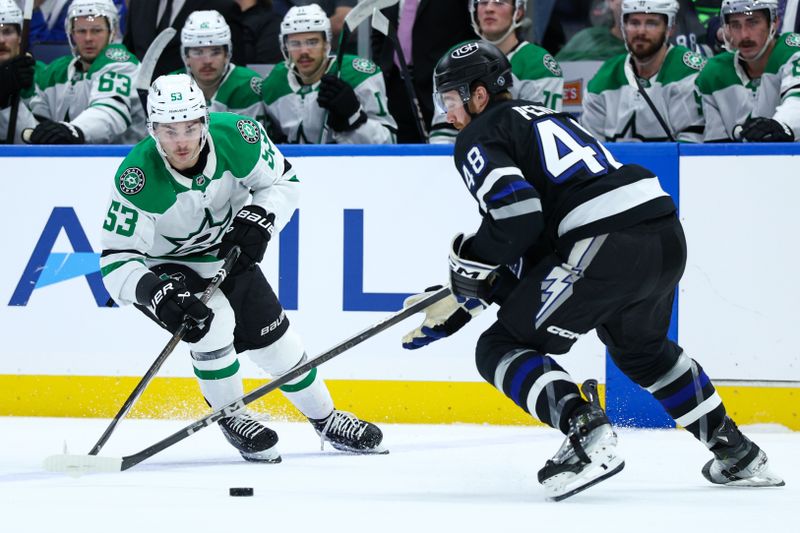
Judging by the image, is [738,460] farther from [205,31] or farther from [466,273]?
[205,31]

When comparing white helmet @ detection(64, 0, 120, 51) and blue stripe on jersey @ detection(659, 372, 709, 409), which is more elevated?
white helmet @ detection(64, 0, 120, 51)

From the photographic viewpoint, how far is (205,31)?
564 cm

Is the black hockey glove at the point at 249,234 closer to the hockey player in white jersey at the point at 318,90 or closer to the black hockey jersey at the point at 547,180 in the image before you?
the black hockey jersey at the point at 547,180

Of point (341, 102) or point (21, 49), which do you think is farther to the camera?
point (21, 49)

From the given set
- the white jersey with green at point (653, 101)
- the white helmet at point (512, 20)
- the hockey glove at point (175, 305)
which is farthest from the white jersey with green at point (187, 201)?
the white jersey with green at point (653, 101)

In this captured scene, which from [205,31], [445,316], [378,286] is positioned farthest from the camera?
[205,31]

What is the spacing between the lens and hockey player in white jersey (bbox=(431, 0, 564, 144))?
17.4 feet

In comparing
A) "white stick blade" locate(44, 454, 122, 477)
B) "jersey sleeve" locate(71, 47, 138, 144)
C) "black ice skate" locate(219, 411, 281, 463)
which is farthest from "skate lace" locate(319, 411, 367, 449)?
"jersey sleeve" locate(71, 47, 138, 144)

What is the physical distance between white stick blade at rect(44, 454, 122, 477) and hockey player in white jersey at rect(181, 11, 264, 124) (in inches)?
92.4

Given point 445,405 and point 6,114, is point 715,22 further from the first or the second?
point 6,114

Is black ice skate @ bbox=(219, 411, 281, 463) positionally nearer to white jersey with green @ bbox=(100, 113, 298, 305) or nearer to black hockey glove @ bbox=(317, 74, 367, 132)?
white jersey with green @ bbox=(100, 113, 298, 305)

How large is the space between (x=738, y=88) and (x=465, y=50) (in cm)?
216

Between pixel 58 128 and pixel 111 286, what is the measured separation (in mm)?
1573

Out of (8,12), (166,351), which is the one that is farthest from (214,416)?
(8,12)
